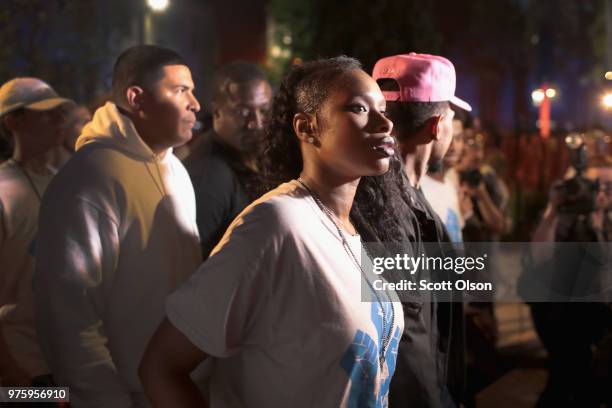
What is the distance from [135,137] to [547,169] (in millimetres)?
15334

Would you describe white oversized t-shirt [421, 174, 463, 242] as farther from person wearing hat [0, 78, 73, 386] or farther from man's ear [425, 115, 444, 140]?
person wearing hat [0, 78, 73, 386]

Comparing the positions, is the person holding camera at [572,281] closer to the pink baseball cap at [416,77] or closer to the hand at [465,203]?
the hand at [465,203]

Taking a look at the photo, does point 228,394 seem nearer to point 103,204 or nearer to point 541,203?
point 103,204

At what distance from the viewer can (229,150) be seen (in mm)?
4852

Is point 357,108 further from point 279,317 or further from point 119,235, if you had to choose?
point 119,235

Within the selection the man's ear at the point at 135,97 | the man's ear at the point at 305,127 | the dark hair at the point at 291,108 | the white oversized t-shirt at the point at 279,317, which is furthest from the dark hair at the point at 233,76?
the white oversized t-shirt at the point at 279,317

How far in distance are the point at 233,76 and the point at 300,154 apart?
2401 mm

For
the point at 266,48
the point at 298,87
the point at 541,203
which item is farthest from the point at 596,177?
the point at 266,48

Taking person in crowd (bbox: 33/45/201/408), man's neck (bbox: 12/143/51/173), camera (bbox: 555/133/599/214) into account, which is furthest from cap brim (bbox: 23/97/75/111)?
camera (bbox: 555/133/599/214)

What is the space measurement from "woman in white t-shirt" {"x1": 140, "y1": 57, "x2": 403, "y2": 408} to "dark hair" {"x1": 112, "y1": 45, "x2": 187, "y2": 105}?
124cm

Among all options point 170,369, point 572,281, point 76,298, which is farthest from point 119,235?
point 572,281

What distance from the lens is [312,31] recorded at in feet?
109

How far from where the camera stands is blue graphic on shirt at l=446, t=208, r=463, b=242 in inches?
194

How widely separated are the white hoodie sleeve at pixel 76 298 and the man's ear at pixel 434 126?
4.04ft
